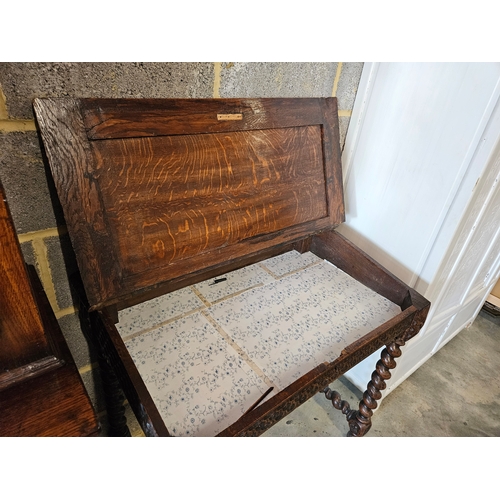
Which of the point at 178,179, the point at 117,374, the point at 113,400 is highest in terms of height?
the point at 178,179

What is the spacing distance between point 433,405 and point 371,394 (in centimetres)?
68

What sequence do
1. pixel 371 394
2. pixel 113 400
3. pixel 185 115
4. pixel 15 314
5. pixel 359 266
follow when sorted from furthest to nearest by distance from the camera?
1. pixel 371 394
2. pixel 359 266
3. pixel 113 400
4. pixel 185 115
5. pixel 15 314

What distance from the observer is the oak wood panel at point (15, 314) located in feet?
1.55

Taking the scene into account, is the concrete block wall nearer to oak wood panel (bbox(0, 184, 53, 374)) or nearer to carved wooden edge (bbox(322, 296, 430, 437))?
oak wood panel (bbox(0, 184, 53, 374))

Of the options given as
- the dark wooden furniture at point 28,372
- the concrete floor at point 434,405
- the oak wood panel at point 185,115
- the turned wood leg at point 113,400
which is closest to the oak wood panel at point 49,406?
the dark wooden furniture at point 28,372

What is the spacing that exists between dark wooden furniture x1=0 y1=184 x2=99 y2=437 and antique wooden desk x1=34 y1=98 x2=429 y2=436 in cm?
10

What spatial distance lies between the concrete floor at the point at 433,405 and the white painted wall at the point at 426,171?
0.32m

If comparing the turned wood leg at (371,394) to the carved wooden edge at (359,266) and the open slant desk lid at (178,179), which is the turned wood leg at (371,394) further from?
the open slant desk lid at (178,179)

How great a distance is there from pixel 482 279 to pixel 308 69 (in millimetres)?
1457

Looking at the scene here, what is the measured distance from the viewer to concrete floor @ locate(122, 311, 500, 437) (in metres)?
1.48

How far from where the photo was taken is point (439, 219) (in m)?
1.12

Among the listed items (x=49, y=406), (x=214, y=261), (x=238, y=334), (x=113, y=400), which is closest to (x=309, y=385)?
(x=238, y=334)

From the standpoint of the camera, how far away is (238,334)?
823 mm

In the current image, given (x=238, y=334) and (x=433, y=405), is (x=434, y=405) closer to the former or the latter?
(x=433, y=405)
